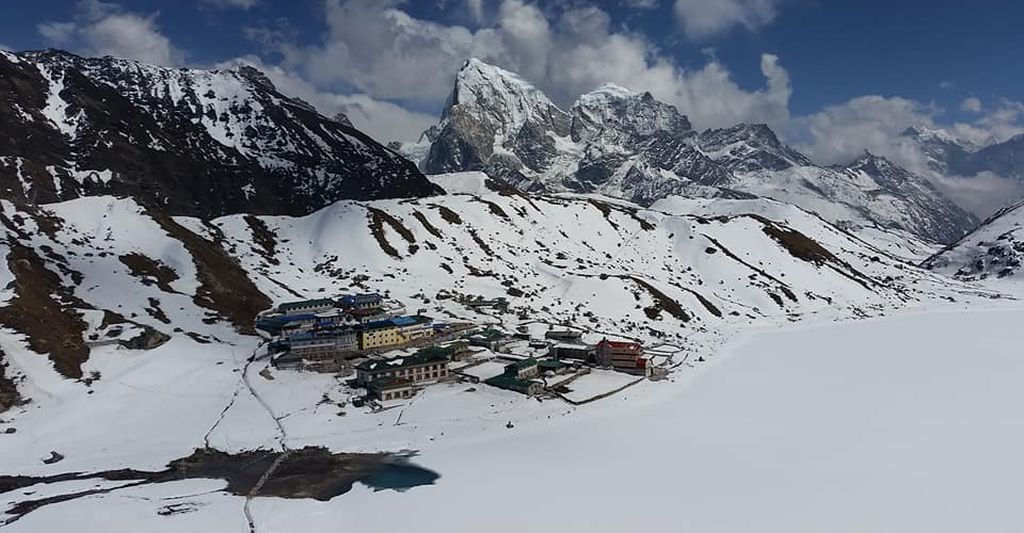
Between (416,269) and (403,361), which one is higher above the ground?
(416,269)

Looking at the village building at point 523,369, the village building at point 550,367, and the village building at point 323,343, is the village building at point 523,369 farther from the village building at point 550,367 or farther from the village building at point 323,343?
the village building at point 323,343

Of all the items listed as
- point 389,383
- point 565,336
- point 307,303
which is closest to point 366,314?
point 307,303

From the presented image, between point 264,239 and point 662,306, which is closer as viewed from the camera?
point 662,306

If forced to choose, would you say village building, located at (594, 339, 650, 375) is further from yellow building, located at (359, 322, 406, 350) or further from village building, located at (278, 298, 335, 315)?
village building, located at (278, 298, 335, 315)

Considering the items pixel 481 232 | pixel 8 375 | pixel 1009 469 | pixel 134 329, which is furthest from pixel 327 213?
pixel 1009 469

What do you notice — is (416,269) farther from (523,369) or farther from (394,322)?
(523,369)

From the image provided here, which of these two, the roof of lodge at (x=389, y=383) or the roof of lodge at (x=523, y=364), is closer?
the roof of lodge at (x=389, y=383)

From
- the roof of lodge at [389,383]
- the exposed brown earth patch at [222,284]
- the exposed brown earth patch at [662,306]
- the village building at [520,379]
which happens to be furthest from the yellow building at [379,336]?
the exposed brown earth patch at [662,306]

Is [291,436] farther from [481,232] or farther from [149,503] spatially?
[481,232]
